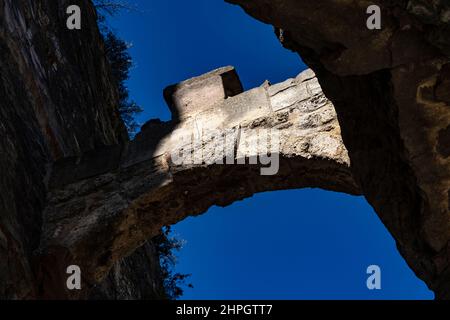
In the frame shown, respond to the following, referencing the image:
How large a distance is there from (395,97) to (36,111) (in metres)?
3.25

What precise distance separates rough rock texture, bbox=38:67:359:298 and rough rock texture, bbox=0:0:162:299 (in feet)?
0.71

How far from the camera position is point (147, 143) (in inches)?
207

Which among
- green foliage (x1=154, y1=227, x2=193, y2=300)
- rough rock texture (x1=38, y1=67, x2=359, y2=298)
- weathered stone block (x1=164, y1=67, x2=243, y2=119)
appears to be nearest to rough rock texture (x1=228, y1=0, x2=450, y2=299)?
rough rock texture (x1=38, y1=67, x2=359, y2=298)

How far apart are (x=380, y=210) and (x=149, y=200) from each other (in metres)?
2.09

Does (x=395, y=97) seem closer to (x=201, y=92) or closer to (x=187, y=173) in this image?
(x=187, y=173)

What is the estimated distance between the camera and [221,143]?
491 cm

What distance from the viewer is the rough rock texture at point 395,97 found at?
270 cm

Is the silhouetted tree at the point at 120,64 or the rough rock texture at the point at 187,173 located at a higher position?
the silhouetted tree at the point at 120,64

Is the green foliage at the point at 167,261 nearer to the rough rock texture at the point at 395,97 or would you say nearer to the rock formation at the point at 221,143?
the rock formation at the point at 221,143

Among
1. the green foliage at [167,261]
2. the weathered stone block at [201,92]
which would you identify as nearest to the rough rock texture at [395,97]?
the weathered stone block at [201,92]

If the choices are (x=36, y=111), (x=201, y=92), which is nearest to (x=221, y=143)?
(x=201, y=92)

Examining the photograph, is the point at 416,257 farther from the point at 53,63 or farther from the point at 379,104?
the point at 53,63

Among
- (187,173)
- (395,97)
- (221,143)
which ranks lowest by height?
(395,97)
